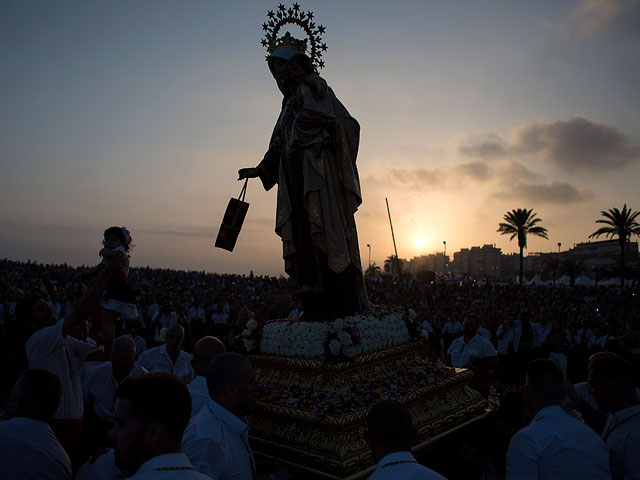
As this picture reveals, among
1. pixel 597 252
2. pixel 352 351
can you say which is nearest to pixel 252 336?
pixel 352 351

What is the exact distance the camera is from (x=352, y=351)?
5059 millimetres

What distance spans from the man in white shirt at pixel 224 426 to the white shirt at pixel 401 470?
1.10 m

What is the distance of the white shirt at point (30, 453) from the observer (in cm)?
261

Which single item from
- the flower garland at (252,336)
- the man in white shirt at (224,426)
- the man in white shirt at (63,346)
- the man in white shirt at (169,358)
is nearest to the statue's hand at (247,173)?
the flower garland at (252,336)

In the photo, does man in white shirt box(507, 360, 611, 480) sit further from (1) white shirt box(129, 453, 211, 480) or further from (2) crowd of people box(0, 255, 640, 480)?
(1) white shirt box(129, 453, 211, 480)

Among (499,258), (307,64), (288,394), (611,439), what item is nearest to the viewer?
(611,439)

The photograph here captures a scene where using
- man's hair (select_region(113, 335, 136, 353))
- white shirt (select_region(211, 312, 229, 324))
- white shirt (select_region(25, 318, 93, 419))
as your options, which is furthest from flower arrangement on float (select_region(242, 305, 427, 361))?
white shirt (select_region(211, 312, 229, 324))

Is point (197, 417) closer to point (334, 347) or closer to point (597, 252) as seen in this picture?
point (334, 347)

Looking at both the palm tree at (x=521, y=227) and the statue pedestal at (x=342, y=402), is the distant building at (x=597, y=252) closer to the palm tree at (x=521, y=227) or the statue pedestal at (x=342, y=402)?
the palm tree at (x=521, y=227)

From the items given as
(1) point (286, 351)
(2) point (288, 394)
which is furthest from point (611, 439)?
(1) point (286, 351)

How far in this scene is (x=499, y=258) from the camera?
189750 millimetres

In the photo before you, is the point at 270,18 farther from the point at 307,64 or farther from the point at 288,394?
the point at 288,394

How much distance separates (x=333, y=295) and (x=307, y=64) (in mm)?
3197

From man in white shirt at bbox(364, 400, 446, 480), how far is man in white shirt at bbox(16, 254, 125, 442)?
2770mm
